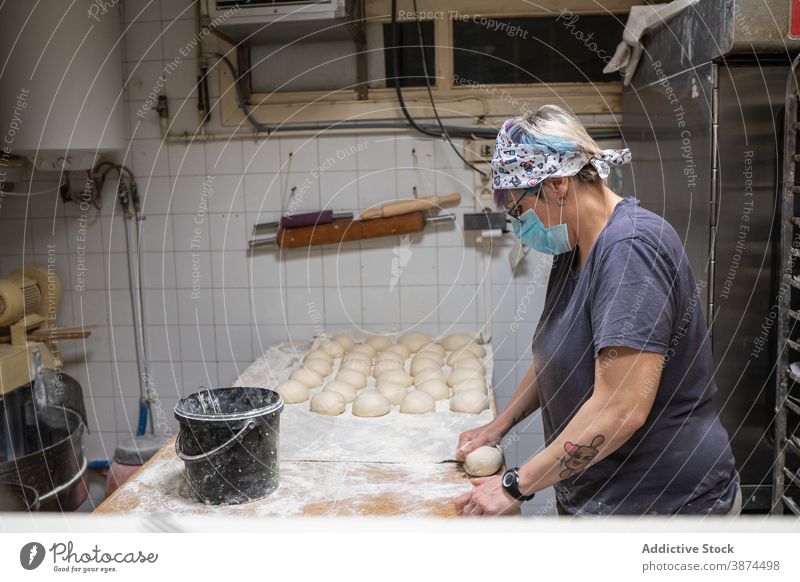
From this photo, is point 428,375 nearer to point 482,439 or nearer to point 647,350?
point 482,439

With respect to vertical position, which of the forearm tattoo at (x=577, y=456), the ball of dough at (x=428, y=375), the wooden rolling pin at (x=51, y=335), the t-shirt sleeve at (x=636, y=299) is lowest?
the ball of dough at (x=428, y=375)

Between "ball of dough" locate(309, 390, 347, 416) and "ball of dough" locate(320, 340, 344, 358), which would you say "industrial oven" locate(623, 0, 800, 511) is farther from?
"ball of dough" locate(320, 340, 344, 358)

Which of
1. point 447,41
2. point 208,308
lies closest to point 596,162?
point 447,41

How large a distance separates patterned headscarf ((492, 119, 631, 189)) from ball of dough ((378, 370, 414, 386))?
1149 millimetres

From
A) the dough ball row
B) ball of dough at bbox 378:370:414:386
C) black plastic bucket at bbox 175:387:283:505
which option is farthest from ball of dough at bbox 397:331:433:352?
black plastic bucket at bbox 175:387:283:505

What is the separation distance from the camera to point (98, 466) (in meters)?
3.27

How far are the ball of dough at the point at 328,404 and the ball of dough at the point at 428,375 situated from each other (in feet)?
1.06

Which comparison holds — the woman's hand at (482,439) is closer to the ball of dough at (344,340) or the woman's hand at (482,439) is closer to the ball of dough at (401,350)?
the ball of dough at (401,350)

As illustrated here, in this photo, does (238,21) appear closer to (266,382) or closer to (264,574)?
(266,382)

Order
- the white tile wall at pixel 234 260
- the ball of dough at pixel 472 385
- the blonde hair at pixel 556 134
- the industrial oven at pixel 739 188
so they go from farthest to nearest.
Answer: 1. the white tile wall at pixel 234 260
2. the ball of dough at pixel 472 385
3. the industrial oven at pixel 739 188
4. the blonde hair at pixel 556 134

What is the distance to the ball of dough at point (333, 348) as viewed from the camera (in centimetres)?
278

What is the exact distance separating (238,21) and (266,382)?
1.20 meters

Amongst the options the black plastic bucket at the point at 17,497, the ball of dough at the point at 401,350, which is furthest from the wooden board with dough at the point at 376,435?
the black plastic bucket at the point at 17,497

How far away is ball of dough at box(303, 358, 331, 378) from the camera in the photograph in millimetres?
2581
